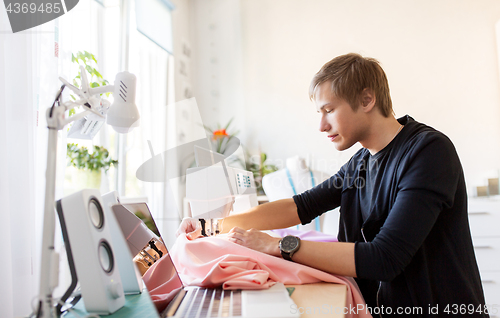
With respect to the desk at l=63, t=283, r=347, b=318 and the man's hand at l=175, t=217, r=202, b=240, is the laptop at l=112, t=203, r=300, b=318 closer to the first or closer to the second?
the desk at l=63, t=283, r=347, b=318

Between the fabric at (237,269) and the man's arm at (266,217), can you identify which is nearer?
the fabric at (237,269)

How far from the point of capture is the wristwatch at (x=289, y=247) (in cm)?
96

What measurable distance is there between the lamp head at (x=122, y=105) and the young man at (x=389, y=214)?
452 mm

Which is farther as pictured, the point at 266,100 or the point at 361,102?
the point at 266,100

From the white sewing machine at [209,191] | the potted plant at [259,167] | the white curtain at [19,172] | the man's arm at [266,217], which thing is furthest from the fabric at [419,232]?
the potted plant at [259,167]

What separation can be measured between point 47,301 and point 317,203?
108 cm

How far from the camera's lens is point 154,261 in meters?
0.90

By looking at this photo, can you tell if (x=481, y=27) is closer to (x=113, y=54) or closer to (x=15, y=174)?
(x=113, y=54)

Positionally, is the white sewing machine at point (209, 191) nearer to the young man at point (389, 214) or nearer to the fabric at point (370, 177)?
the young man at point (389, 214)

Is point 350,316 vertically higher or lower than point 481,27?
lower

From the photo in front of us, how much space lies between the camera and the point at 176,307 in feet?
2.53

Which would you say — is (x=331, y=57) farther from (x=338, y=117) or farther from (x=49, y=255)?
(x=49, y=255)

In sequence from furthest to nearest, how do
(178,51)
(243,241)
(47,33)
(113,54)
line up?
(178,51), (113,54), (47,33), (243,241)

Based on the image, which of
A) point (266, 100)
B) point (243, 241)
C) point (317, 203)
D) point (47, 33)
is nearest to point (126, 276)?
point (243, 241)
